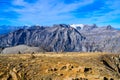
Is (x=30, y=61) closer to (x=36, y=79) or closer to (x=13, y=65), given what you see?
(x=13, y=65)

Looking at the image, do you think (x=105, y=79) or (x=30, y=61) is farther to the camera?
(x=30, y=61)

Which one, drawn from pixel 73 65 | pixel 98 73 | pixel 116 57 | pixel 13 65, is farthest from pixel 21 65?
pixel 116 57

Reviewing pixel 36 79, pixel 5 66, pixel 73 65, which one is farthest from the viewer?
pixel 73 65

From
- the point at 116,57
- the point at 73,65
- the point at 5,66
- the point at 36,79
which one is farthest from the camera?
the point at 116,57

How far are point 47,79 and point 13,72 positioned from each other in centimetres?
531

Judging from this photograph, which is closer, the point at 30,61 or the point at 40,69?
the point at 40,69

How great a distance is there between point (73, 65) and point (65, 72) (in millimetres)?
2927

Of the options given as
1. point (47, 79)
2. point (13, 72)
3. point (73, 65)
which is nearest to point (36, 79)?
point (47, 79)

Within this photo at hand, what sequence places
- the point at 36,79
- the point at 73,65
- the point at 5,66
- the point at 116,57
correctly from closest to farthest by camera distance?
the point at 36,79 → the point at 5,66 → the point at 73,65 → the point at 116,57

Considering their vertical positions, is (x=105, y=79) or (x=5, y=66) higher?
(x=5, y=66)

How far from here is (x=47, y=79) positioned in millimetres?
35031

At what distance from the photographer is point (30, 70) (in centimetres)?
3759

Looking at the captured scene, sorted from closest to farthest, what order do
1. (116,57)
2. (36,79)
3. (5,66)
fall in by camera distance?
(36,79) < (5,66) < (116,57)

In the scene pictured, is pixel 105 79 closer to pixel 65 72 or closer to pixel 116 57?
pixel 65 72
